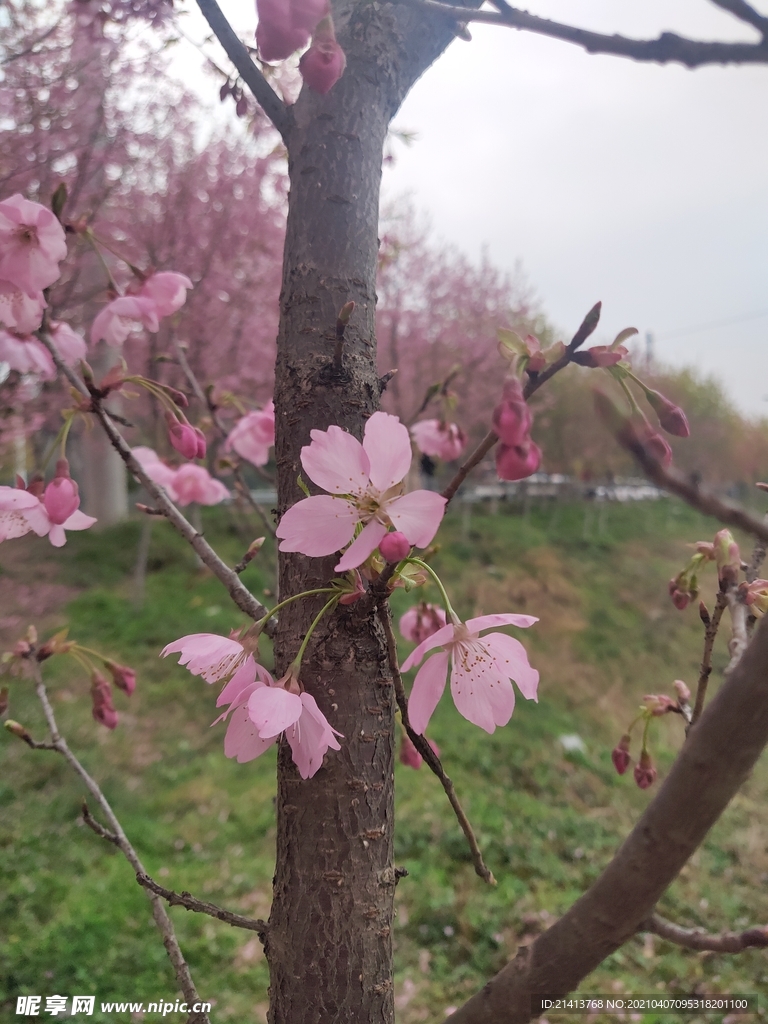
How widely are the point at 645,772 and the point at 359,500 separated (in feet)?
3.18

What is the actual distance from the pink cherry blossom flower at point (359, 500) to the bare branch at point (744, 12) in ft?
1.08

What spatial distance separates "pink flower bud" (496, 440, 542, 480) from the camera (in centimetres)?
45

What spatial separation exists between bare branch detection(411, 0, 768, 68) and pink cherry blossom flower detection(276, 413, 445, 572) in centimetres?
28

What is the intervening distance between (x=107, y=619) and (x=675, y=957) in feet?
15.1

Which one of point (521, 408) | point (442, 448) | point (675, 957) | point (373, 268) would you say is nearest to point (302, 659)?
point (521, 408)

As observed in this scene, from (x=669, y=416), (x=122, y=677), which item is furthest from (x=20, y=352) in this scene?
(x=669, y=416)

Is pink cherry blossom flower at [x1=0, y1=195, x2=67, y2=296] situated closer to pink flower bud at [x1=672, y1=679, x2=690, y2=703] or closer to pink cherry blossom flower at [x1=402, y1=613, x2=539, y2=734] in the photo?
pink cherry blossom flower at [x1=402, y1=613, x2=539, y2=734]

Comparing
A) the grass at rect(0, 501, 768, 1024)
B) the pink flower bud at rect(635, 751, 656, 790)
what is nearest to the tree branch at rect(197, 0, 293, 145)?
the pink flower bud at rect(635, 751, 656, 790)

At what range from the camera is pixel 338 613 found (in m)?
0.63

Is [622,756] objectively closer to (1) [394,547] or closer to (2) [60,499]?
(1) [394,547]

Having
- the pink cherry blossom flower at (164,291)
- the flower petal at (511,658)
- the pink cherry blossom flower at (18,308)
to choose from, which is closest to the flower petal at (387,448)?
the flower petal at (511,658)

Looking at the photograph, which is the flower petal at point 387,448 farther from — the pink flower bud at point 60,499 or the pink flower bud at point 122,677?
the pink flower bud at point 122,677

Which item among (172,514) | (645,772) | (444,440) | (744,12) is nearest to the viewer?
(744,12)

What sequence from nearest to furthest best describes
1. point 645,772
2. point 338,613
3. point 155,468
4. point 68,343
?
point 338,613, point 645,772, point 68,343, point 155,468
